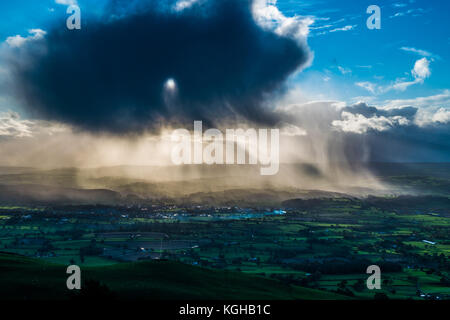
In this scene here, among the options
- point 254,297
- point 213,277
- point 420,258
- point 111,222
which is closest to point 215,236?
point 111,222

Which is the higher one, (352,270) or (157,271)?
(157,271)

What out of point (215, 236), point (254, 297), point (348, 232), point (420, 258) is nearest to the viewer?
point (254, 297)

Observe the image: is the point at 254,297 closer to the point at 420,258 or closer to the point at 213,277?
the point at 213,277
